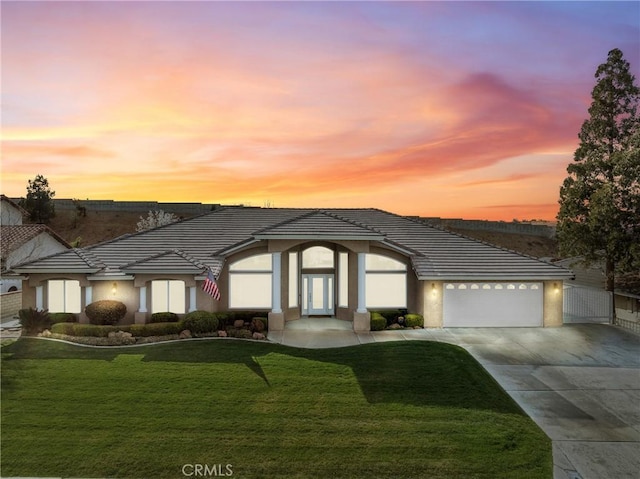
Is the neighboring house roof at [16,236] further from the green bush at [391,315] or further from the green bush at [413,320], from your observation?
the green bush at [413,320]

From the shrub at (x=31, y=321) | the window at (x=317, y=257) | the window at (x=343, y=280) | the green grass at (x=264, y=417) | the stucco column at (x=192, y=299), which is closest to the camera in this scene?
the green grass at (x=264, y=417)

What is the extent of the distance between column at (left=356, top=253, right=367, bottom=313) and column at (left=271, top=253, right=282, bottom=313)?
3.83 m

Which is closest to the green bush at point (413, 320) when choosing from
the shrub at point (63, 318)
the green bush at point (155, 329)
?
the green bush at point (155, 329)

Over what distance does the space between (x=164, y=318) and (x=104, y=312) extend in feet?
8.41

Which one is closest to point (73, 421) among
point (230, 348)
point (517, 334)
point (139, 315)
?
point (230, 348)

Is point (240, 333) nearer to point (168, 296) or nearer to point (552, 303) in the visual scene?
point (168, 296)

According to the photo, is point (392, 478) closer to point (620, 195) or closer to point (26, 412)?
point (26, 412)

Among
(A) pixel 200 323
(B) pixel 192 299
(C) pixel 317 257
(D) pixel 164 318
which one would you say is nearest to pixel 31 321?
(D) pixel 164 318

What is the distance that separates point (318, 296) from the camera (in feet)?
71.1

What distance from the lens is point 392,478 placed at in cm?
783

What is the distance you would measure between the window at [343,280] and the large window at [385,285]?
41.6 inches

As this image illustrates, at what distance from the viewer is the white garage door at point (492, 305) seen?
66.4ft

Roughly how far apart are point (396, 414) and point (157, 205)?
69.4 metres

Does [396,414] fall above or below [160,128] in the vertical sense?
below
